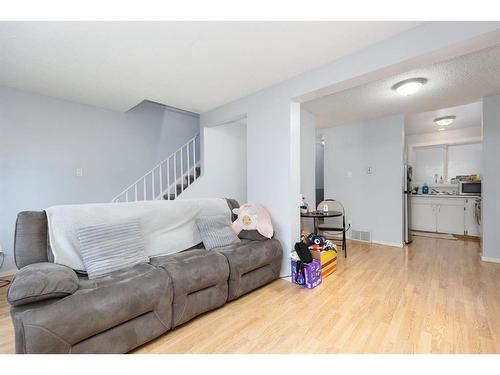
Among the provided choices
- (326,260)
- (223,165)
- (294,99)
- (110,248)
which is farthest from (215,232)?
(223,165)

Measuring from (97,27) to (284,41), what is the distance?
1.44m

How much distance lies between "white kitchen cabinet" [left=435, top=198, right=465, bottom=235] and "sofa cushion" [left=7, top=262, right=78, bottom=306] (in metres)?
5.99

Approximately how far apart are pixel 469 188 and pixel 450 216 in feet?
2.06

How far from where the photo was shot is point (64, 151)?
3.39 metres

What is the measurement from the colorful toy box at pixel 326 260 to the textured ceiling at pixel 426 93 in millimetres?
2034

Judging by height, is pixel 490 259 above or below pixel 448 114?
below

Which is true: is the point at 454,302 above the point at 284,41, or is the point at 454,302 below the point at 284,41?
below

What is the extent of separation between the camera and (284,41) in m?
2.04

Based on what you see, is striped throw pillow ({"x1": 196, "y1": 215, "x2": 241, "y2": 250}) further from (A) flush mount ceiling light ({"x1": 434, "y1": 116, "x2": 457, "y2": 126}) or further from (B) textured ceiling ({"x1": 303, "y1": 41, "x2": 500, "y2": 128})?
(A) flush mount ceiling light ({"x1": 434, "y1": 116, "x2": 457, "y2": 126})

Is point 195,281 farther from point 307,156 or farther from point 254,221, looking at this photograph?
point 307,156

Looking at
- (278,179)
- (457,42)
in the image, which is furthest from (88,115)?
(457,42)

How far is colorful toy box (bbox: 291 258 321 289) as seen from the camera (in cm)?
247

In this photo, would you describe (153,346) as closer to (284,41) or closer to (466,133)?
A: (284,41)

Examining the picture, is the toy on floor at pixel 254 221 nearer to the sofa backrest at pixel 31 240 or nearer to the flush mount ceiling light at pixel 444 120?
the sofa backrest at pixel 31 240
